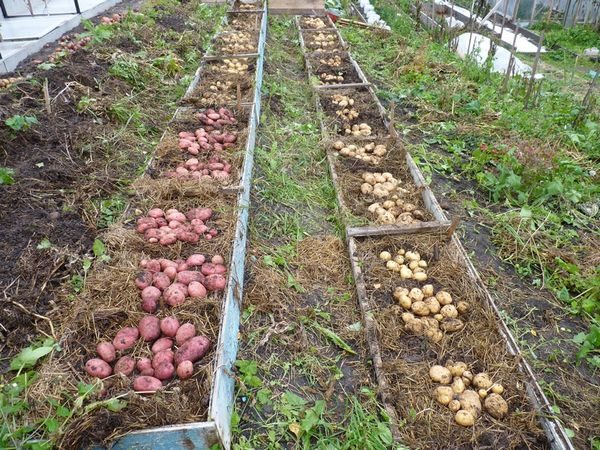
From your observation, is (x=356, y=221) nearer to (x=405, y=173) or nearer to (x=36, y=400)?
(x=405, y=173)

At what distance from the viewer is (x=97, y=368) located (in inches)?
88.4

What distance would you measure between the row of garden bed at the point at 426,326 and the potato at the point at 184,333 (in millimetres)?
1178

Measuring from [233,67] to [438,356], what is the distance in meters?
5.63

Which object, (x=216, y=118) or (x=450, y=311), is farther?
(x=216, y=118)

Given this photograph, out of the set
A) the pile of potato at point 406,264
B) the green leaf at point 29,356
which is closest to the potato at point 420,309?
the pile of potato at point 406,264

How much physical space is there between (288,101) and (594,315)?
4.80 metres

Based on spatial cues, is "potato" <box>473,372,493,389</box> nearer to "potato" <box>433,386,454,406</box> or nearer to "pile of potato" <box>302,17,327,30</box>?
"potato" <box>433,386,454,406</box>

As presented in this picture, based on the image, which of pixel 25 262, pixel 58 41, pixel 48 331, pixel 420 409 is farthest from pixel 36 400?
pixel 58 41

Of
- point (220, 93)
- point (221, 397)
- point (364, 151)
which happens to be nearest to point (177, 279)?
point (221, 397)

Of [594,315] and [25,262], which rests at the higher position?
[25,262]

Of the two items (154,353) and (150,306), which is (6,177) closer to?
(150,306)

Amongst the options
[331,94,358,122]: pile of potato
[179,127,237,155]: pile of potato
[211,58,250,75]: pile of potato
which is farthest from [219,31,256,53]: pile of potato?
[179,127,237,155]: pile of potato

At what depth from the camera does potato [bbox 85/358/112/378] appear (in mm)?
2234

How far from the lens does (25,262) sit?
293 centimetres
